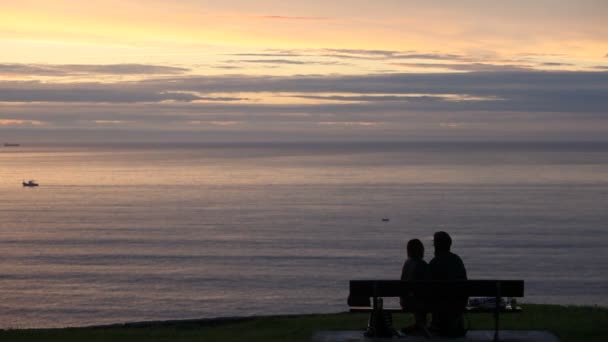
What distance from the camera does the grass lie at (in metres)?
17.4

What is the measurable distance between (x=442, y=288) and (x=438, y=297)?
18 centimetres

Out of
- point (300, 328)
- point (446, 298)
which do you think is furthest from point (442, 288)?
point (300, 328)

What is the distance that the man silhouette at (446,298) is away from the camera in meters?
14.2

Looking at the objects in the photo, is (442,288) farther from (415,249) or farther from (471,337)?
(471,337)

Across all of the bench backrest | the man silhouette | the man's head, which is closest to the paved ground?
→ the man silhouette

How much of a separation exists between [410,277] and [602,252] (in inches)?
2634

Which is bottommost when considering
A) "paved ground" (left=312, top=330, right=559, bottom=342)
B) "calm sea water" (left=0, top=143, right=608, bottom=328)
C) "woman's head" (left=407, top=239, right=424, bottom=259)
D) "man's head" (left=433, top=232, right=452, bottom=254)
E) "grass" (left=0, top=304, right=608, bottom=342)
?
"calm sea water" (left=0, top=143, right=608, bottom=328)

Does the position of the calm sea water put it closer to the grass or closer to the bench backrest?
the grass

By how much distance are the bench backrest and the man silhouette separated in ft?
0.45

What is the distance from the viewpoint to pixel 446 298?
14203mm

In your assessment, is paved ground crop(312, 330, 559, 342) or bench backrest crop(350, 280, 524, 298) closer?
bench backrest crop(350, 280, 524, 298)

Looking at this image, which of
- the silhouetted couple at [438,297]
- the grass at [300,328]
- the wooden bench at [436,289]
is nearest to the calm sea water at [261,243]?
the grass at [300,328]

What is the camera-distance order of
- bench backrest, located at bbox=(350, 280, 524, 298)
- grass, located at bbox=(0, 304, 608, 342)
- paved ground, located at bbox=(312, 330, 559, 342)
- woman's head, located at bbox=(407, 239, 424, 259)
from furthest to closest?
grass, located at bbox=(0, 304, 608, 342)
woman's head, located at bbox=(407, 239, 424, 259)
paved ground, located at bbox=(312, 330, 559, 342)
bench backrest, located at bbox=(350, 280, 524, 298)

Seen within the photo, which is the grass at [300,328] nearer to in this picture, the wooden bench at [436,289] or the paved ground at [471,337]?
the paved ground at [471,337]
